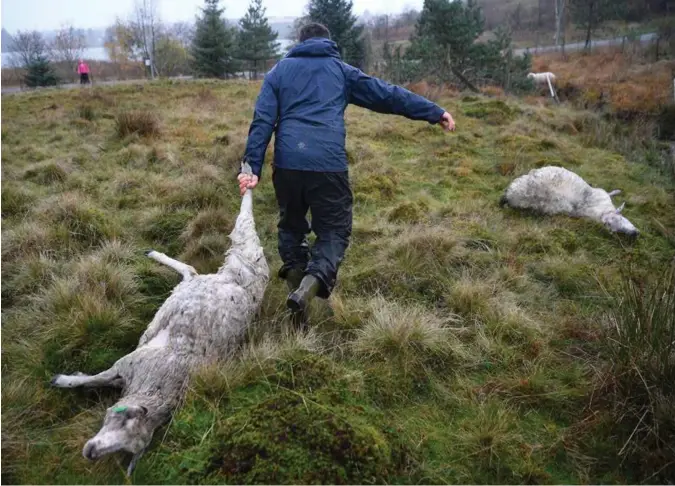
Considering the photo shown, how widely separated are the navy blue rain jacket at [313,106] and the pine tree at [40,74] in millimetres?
28350

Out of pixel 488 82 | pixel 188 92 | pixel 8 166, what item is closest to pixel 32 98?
pixel 188 92

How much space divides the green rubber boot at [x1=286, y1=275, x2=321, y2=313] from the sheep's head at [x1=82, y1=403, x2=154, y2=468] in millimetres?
1086

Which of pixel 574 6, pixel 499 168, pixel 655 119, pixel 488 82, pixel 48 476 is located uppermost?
pixel 574 6

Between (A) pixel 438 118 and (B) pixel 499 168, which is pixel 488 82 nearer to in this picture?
(B) pixel 499 168

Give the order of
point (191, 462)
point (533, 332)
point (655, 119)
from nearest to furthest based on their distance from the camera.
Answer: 1. point (191, 462)
2. point (533, 332)
3. point (655, 119)

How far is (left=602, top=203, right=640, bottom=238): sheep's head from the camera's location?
564cm

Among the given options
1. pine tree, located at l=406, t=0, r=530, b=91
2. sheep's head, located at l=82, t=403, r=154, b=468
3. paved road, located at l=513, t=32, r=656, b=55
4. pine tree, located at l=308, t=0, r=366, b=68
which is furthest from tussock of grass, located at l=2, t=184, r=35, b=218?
paved road, located at l=513, t=32, r=656, b=55

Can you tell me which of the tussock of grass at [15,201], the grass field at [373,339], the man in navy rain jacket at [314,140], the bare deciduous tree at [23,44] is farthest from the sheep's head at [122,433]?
the bare deciduous tree at [23,44]

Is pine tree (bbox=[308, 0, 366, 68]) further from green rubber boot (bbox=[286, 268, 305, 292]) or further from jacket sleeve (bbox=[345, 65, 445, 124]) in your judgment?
green rubber boot (bbox=[286, 268, 305, 292])

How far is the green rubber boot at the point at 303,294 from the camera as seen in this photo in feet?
10.2

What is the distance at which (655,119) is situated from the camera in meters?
11.9

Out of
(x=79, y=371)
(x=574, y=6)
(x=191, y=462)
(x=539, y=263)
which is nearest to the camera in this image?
(x=191, y=462)

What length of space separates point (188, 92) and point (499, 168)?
11.7m

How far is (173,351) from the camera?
2.74m
